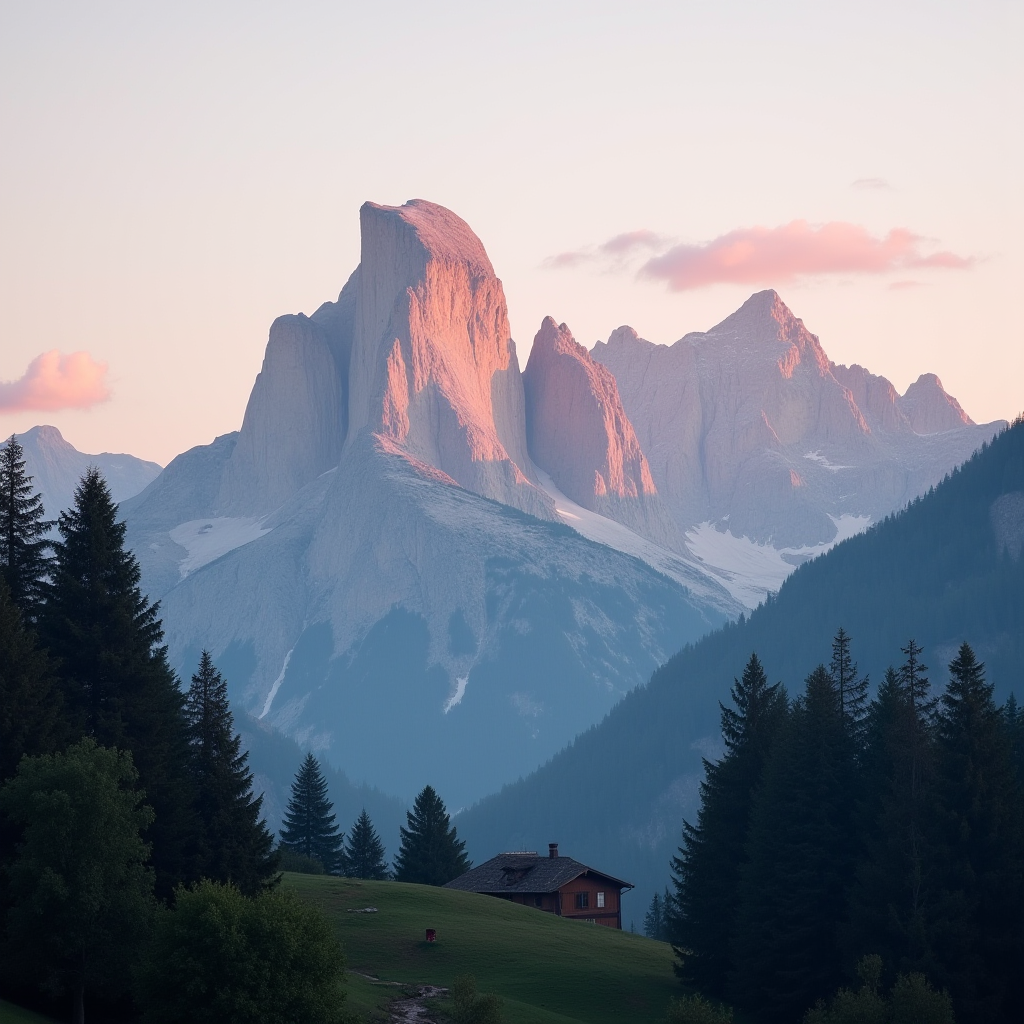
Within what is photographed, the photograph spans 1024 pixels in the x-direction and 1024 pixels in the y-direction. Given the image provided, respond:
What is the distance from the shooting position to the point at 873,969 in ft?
191

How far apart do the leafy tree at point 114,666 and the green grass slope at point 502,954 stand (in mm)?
9397

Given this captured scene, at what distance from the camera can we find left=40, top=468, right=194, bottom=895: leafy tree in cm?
5781

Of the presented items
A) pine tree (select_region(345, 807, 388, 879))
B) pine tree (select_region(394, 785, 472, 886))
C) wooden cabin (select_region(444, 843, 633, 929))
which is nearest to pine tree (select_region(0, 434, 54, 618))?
wooden cabin (select_region(444, 843, 633, 929))

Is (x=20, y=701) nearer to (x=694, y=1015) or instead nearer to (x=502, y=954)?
(x=694, y=1015)

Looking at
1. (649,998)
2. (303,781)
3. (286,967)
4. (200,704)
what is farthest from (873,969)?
(303,781)

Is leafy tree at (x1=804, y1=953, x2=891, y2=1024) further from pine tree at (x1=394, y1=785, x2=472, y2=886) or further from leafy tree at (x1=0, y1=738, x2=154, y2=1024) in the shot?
pine tree at (x1=394, y1=785, x2=472, y2=886)

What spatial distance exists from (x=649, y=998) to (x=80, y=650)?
2871 centimetres

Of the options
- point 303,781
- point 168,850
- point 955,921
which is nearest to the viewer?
point 168,850

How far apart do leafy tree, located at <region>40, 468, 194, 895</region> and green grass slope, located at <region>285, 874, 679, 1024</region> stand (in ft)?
30.8

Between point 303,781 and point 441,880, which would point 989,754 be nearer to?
point 441,880

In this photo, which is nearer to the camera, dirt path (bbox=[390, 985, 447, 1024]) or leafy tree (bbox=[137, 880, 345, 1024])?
leafy tree (bbox=[137, 880, 345, 1024])

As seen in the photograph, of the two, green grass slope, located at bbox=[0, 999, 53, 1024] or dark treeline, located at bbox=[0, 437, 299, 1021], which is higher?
dark treeline, located at bbox=[0, 437, 299, 1021]

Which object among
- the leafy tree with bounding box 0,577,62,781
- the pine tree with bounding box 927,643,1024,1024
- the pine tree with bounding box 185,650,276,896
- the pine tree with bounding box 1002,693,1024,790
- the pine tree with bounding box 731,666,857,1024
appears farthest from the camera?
the pine tree with bounding box 1002,693,1024,790

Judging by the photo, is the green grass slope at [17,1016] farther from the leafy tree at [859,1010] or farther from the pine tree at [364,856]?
the pine tree at [364,856]
